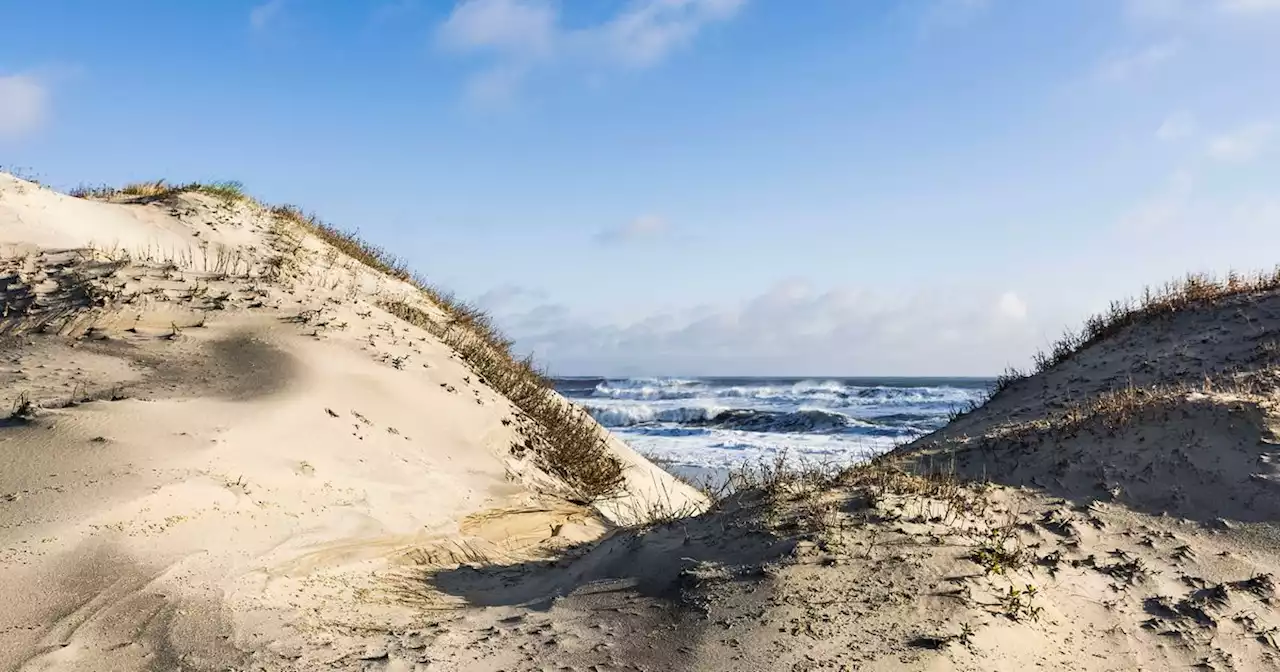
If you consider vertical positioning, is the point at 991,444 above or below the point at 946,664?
above

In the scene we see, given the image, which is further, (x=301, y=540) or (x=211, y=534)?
(x=301, y=540)

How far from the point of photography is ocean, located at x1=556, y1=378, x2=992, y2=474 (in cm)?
2116

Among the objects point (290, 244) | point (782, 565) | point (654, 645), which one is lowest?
point (654, 645)

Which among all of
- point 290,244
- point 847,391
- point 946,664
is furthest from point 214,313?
point 847,391

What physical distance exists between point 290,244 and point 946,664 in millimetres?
11486

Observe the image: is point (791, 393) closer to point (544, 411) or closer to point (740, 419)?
point (740, 419)

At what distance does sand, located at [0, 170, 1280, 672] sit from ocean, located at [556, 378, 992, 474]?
28.7 ft

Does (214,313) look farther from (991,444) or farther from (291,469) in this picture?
(991,444)

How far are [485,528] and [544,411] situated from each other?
3018mm

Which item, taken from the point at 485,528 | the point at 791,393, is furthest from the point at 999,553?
the point at 791,393

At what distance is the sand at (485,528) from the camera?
13.2ft

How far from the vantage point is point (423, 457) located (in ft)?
23.7

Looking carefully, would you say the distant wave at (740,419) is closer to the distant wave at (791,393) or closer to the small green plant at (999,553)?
the distant wave at (791,393)

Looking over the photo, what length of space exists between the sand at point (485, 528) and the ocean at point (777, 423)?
28.7ft
